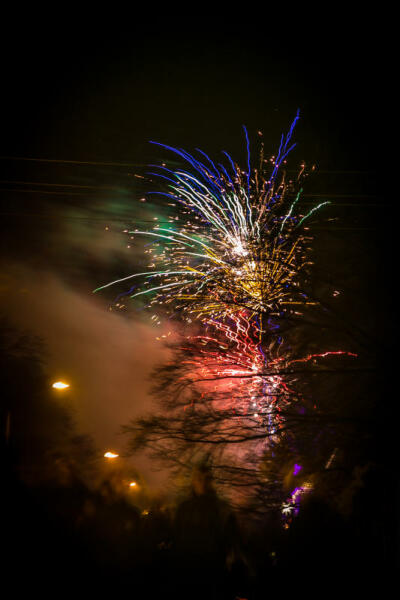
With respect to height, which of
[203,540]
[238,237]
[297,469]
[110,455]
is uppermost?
[238,237]

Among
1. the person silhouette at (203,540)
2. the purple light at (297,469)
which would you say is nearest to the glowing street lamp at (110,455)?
the person silhouette at (203,540)

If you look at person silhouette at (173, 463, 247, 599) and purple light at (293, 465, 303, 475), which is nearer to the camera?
person silhouette at (173, 463, 247, 599)

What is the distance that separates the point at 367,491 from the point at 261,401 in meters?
2.33

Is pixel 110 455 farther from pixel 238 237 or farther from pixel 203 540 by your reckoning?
pixel 238 237

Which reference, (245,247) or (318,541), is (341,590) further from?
(245,247)

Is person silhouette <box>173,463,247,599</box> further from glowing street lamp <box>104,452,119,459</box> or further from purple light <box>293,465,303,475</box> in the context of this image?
glowing street lamp <box>104,452,119,459</box>

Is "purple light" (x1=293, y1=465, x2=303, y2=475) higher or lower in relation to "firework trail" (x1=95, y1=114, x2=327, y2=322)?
lower

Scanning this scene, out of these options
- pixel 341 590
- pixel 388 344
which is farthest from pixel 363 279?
pixel 341 590

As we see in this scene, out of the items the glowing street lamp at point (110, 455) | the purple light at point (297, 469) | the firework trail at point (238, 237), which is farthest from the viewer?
the glowing street lamp at point (110, 455)

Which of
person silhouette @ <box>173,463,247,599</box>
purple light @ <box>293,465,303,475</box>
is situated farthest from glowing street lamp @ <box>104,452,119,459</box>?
purple light @ <box>293,465,303,475</box>

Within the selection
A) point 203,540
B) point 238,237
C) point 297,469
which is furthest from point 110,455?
point 238,237

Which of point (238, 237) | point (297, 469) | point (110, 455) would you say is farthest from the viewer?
point (110, 455)

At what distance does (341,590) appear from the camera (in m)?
5.09

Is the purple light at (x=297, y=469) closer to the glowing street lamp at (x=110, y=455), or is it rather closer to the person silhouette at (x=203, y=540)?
the person silhouette at (x=203, y=540)
